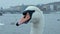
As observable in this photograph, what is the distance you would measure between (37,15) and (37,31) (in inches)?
7.7

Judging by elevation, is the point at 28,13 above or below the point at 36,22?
above

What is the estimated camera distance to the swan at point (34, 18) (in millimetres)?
2645

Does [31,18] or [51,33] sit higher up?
[31,18]

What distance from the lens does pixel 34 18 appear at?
2672mm

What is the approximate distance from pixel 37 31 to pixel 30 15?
20 cm

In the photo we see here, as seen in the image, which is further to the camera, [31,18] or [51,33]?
[51,33]

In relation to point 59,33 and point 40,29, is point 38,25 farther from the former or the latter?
point 59,33

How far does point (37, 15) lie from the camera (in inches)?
104

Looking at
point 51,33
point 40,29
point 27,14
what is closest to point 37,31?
point 40,29

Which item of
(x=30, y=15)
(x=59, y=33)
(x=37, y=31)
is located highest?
(x=30, y=15)

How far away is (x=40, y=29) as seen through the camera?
2.71m

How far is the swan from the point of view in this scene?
264cm

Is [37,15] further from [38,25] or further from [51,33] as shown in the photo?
[51,33]

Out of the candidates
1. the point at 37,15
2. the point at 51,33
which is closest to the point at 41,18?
the point at 37,15
